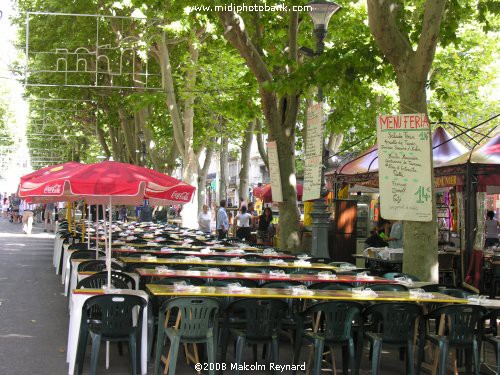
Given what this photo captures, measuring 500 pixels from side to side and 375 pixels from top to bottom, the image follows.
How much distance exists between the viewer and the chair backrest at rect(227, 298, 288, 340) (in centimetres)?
859

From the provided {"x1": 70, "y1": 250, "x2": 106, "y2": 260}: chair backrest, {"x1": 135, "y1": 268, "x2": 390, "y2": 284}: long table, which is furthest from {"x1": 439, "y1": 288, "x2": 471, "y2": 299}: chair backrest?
{"x1": 70, "y1": 250, "x2": 106, "y2": 260}: chair backrest

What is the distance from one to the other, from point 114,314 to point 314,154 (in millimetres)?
6674

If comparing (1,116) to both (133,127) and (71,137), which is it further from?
(133,127)

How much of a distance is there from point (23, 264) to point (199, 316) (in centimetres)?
1480

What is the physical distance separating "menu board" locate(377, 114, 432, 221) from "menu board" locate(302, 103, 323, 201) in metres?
2.47

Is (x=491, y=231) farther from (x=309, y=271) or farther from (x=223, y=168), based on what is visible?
(x=223, y=168)

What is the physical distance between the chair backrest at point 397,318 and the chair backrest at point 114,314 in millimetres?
2602

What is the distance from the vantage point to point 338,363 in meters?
9.77

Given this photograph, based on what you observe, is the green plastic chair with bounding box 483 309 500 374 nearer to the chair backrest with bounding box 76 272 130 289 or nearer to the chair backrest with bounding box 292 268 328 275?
the chair backrest with bounding box 292 268 328 275

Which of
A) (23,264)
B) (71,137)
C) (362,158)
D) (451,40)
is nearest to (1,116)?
(71,137)

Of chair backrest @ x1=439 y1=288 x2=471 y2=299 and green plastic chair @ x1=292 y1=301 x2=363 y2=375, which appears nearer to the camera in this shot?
green plastic chair @ x1=292 y1=301 x2=363 y2=375

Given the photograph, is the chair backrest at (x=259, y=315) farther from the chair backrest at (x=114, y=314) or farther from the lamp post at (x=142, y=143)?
the lamp post at (x=142, y=143)

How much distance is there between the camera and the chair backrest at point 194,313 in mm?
8273

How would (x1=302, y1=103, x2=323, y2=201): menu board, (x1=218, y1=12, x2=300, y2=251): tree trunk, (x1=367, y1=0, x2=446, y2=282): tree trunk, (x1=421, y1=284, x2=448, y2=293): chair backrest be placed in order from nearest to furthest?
(x1=421, y1=284, x2=448, y2=293): chair backrest → (x1=367, y1=0, x2=446, y2=282): tree trunk → (x1=302, y1=103, x2=323, y2=201): menu board → (x1=218, y1=12, x2=300, y2=251): tree trunk
